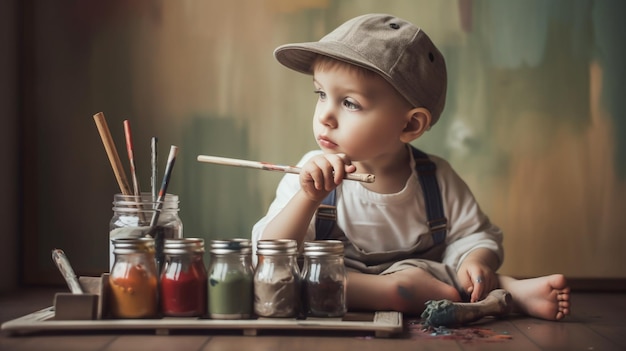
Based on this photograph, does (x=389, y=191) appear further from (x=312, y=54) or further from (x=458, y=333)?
(x=458, y=333)

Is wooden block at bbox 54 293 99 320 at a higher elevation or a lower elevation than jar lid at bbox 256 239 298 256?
lower

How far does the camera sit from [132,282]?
3.91 ft

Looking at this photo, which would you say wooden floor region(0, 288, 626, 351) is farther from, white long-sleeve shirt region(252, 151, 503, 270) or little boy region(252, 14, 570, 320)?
white long-sleeve shirt region(252, 151, 503, 270)

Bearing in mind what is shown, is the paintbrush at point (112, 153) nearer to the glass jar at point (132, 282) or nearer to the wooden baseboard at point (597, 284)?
the glass jar at point (132, 282)

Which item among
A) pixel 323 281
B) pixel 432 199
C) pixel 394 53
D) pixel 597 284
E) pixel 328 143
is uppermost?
pixel 394 53

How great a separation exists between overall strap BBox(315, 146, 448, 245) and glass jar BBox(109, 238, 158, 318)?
44cm

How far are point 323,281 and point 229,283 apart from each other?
0.46ft

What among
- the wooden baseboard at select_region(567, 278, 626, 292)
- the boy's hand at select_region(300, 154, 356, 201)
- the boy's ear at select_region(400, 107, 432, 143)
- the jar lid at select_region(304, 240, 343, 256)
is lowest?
the wooden baseboard at select_region(567, 278, 626, 292)

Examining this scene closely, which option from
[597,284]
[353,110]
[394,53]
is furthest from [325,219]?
[597,284]

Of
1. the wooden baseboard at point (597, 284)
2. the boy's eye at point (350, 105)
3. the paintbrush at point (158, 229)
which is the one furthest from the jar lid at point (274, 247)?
the wooden baseboard at point (597, 284)

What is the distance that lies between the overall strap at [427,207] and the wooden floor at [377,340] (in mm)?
273

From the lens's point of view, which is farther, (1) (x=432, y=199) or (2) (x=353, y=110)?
(1) (x=432, y=199)

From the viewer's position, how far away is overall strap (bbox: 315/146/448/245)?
5.14 ft

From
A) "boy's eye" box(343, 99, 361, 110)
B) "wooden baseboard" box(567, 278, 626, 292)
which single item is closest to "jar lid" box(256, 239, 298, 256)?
"boy's eye" box(343, 99, 361, 110)
